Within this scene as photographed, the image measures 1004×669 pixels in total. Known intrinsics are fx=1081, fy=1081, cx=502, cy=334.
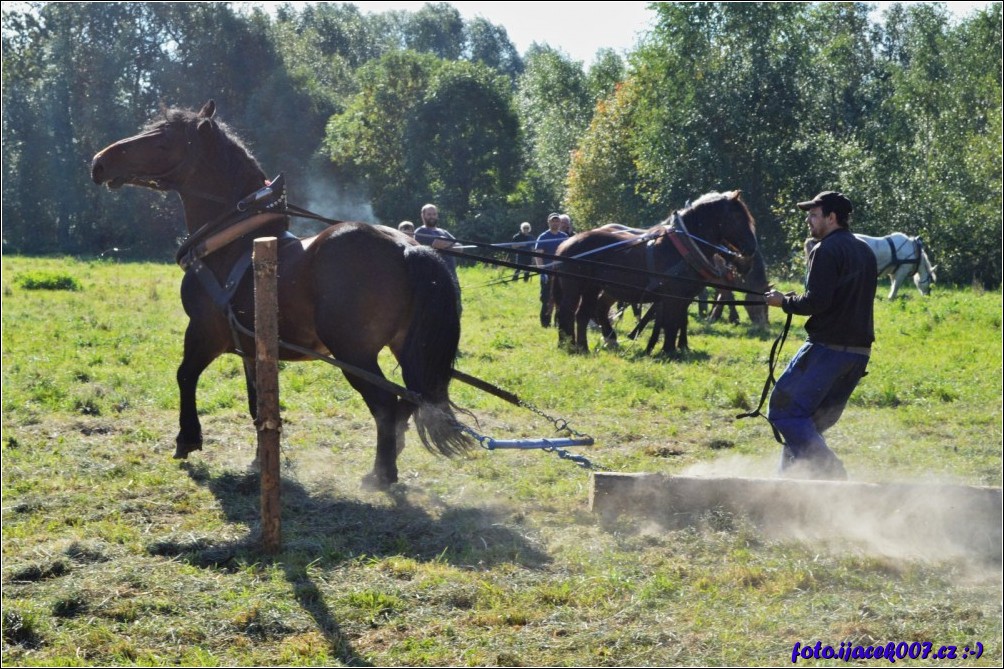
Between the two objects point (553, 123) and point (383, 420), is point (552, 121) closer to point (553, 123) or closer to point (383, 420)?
point (553, 123)

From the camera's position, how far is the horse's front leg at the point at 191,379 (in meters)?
8.17

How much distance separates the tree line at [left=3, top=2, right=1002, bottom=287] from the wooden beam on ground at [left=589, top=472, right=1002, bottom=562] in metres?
21.2

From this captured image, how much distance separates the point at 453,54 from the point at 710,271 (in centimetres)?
8980

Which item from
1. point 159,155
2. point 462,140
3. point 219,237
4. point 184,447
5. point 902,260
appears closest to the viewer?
point 219,237

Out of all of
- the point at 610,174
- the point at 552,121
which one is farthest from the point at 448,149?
the point at 552,121

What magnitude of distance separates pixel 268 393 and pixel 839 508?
335 cm

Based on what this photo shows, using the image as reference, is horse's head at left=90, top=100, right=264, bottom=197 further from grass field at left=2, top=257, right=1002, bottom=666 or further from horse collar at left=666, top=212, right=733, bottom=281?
horse collar at left=666, top=212, right=733, bottom=281

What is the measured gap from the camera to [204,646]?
487 centimetres

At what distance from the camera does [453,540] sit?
638 centimetres

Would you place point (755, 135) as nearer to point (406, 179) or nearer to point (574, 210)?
point (574, 210)

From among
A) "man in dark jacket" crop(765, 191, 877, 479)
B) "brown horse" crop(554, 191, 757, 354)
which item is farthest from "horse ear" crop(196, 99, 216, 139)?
"brown horse" crop(554, 191, 757, 354)

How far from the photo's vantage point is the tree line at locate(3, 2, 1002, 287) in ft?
93.8

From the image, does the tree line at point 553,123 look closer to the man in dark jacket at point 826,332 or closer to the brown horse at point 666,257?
the brown horse at point 666,257

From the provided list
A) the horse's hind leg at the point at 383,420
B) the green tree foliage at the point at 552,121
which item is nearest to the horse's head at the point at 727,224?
the horse's hind leg at the point at 383,420
